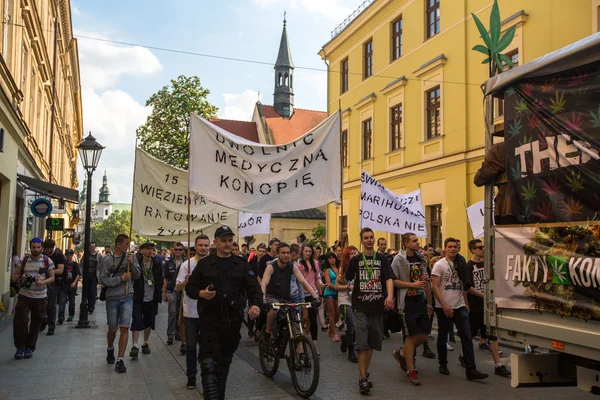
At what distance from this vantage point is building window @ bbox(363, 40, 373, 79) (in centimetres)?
2727

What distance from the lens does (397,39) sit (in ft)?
81.6

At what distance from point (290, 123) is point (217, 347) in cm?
6459

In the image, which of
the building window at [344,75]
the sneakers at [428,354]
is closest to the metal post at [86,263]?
the sneakers at [428,354]

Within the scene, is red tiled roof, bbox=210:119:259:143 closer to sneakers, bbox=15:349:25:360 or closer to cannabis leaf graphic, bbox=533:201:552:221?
sneakers, bbox=15:349:25:360

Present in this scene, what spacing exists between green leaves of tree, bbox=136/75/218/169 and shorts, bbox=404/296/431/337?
111ft

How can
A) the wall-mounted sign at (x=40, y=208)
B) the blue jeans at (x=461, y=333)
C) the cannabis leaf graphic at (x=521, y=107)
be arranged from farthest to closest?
the wall-mounted sign at (x=40, y=208), the blue jeans at (x=461, y=333), the cannabis leaf graphic at (x=521, y=107)

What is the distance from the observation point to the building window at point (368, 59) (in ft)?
89.5

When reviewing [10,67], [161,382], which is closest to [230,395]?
[161,382]

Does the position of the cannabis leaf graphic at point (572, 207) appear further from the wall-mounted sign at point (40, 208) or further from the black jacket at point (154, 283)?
the wall-mounted sign at point (40, 208)

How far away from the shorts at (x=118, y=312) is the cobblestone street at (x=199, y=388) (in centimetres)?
63

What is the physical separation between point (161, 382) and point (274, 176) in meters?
3.05

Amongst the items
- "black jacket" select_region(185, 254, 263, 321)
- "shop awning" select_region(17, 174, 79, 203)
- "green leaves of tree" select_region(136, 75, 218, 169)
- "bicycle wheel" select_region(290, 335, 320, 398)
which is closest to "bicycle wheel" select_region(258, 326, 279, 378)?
"bicycle wheel" select_region(290, 335, 320, 398)

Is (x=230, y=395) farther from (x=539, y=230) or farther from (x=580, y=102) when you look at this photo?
(x=580, y=102)

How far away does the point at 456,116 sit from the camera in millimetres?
20422
